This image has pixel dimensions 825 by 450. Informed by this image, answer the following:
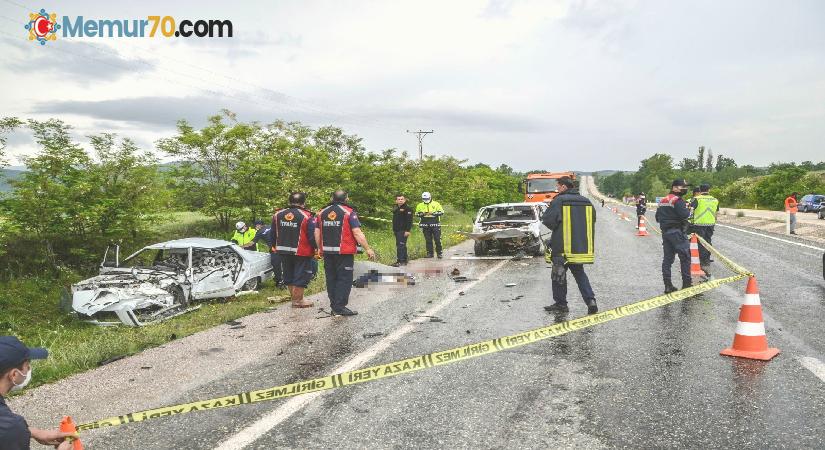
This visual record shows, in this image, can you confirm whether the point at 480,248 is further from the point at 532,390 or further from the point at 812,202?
the point at 812,202

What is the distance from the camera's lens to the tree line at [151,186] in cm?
1295

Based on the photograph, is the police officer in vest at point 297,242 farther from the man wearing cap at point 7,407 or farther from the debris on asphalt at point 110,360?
the man wearing cap at point 7,407

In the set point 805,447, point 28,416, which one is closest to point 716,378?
point 805,447

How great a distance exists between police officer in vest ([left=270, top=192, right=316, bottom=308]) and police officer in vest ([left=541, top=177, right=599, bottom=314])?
11.8 ft

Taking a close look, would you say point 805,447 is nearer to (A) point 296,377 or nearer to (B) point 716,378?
(B) point 716,378

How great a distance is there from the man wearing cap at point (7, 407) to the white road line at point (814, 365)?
5.47 meters

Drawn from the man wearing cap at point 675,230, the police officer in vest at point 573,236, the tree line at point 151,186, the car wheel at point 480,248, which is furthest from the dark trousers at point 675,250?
the tree line at point 151,186

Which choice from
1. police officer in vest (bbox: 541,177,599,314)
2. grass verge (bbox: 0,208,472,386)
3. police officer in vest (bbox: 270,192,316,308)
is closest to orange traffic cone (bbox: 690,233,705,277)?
police officer in vest (bbox: 541,177,599,314)

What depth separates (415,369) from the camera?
4.85 m

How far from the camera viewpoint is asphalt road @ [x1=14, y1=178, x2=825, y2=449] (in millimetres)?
3525

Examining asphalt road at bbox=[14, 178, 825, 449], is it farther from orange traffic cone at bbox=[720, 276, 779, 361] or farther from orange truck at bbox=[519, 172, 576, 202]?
orange truck at bbox=[519, 172, 576, 202]

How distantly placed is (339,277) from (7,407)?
550 cm

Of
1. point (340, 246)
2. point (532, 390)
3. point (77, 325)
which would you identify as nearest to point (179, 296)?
point (77, 325)

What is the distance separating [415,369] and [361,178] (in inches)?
848
